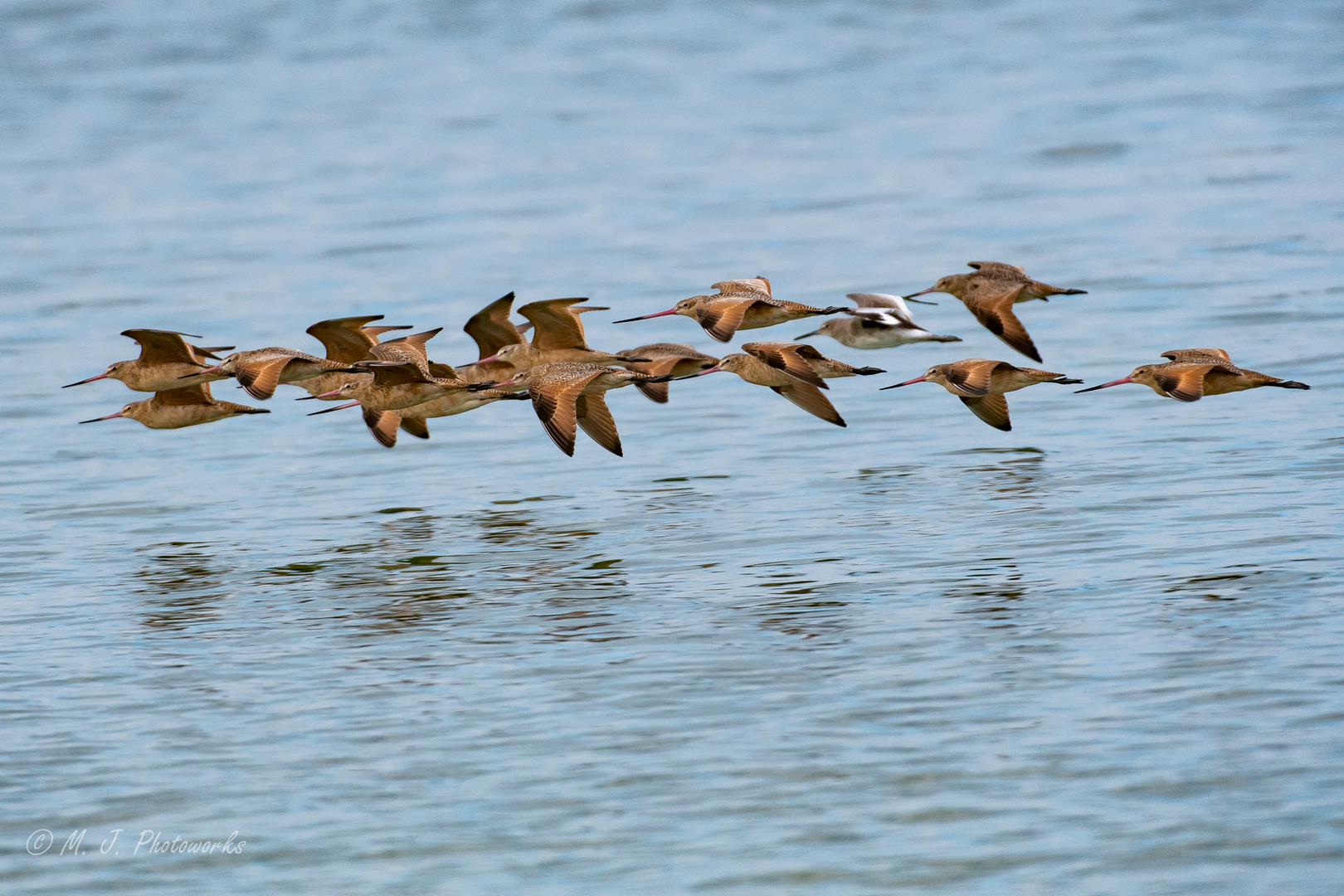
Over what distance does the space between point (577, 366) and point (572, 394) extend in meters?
0.45

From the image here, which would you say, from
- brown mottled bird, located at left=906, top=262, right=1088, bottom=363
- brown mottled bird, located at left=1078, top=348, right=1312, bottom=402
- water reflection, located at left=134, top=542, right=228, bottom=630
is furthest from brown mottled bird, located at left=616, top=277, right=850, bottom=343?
water reflection, located at left=134, top=542, right=228, bottom=630

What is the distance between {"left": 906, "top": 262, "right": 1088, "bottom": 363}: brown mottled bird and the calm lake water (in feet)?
4.80

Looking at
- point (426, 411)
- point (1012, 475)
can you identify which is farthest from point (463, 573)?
point (1012, 475)

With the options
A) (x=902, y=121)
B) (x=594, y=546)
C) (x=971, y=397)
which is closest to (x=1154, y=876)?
(x=594, y=546)

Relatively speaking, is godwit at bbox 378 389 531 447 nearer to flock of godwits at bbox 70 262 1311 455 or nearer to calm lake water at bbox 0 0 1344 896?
flock of godwits at bbox 70 262 1311 455

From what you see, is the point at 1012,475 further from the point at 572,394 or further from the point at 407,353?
the point at 407,353

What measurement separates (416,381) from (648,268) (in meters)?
14.2

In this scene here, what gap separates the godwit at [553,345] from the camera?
50.4 ft

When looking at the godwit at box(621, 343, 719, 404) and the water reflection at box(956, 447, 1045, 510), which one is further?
the water reflection at box(956, 447, 1045, 510)

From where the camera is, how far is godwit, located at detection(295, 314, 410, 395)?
15672 millimetres

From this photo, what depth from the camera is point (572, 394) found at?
14367 mm

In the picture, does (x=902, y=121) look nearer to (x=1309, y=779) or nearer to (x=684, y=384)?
(x=684, y=384)

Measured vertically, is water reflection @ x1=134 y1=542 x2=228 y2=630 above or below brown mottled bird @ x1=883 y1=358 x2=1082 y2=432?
below

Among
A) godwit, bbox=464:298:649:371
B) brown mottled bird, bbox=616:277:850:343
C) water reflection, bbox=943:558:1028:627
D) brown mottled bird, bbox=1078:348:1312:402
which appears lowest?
water reflection, bbox=943:558:1028:627
